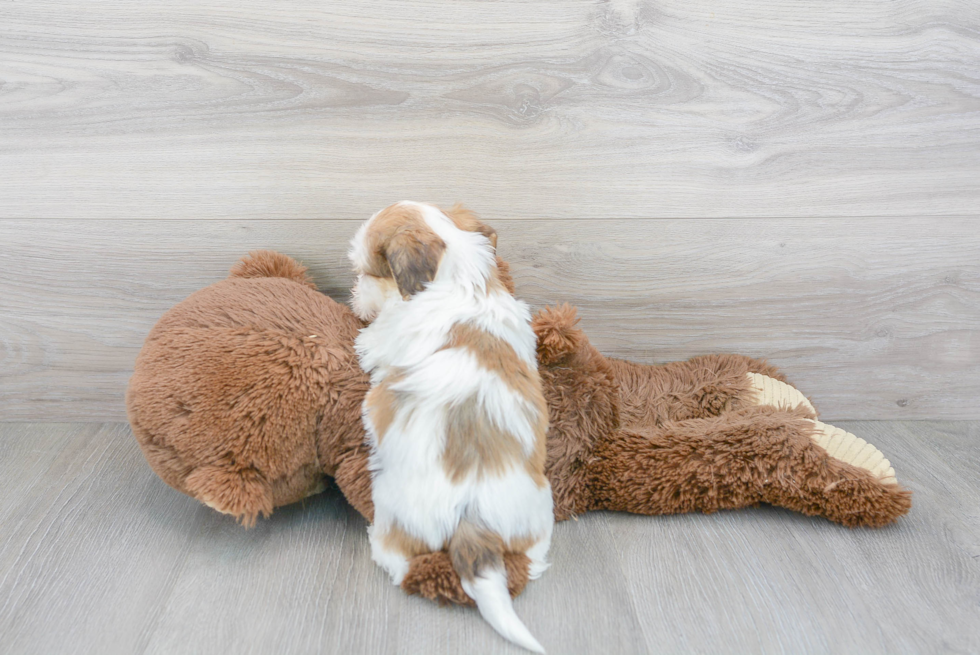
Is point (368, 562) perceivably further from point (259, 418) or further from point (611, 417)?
point (611, 417)

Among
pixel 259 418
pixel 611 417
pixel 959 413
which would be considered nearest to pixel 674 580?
→ pixel 611 417

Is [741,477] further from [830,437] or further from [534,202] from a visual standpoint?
[534,202]

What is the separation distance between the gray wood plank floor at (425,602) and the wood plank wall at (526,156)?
345mm

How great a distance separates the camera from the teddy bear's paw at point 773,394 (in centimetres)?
118

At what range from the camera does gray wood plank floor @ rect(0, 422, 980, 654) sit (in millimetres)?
830

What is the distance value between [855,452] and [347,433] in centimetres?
78

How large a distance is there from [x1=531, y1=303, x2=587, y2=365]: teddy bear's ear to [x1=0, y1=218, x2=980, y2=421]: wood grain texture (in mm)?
186

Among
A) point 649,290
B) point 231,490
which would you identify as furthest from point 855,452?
point 231,490

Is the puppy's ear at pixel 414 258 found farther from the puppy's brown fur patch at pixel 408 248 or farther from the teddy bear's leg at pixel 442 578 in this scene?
the teddy bear's leg at pixel 442 578

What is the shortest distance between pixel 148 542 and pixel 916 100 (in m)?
1.41

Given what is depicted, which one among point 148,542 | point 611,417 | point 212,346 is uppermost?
point 212,346

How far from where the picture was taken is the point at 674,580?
93cm

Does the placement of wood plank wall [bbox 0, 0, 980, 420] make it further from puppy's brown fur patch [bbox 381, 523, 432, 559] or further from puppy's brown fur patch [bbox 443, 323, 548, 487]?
puppy's brown fur patch [bbox 381, 523, 432, 559]

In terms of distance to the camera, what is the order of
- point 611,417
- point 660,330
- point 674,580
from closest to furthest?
point 674,580 → point 611,417 → point 660,330
